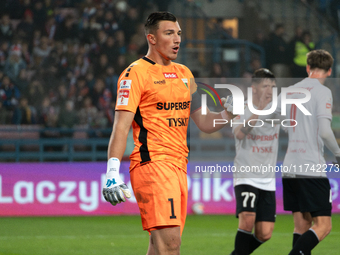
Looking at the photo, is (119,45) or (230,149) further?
(119,45)

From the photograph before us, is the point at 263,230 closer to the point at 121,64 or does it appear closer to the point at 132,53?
the point at 121,64

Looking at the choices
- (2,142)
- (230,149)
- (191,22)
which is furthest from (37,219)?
(191,22)

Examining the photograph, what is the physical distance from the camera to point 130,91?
3428mm

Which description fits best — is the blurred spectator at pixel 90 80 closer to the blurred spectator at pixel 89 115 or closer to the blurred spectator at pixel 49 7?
the blurred spectator at pixel 89 115

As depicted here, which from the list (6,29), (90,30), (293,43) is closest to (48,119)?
(90,30)

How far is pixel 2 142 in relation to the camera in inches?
403

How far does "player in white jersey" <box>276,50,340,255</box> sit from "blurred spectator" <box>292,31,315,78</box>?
8.88m

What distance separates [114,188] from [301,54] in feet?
37.0

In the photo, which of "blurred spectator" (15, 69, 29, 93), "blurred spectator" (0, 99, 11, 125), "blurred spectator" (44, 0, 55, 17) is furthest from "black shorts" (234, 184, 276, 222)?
"blurred spectator" (44, 0, 55, 17)

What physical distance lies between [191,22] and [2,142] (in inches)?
239

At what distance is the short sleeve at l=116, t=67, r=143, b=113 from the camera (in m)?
3.41

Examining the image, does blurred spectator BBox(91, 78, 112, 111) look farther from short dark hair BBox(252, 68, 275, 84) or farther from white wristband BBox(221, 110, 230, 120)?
white wristband BBox(221, 110, 230, 120)

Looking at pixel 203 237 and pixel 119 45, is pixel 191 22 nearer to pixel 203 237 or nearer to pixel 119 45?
pixel 119 45

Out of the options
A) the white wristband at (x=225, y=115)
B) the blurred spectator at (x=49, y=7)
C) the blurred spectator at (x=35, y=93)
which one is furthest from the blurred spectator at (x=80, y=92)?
the white wristband at (x=225, y=115)
